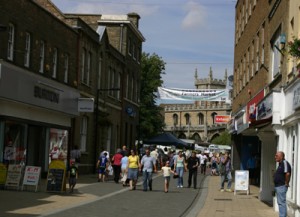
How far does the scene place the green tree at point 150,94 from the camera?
68750mm

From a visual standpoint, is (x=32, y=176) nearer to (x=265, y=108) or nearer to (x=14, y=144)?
(x=14, y=144)

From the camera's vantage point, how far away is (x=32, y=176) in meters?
20.8

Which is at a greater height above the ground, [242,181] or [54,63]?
[54,63]

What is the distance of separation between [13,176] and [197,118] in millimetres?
126870

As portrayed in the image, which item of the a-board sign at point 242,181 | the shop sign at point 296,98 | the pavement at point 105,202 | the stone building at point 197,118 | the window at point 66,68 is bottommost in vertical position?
the pavement at point 105,202

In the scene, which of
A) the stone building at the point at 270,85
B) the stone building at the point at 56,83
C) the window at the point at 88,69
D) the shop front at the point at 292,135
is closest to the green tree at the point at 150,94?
the stone building at the point at 56,83

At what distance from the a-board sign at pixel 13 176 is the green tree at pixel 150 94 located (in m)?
47.4

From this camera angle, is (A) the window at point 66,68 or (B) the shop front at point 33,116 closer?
(B) the shop front at point 33,116

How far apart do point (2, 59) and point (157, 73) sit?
48281mm

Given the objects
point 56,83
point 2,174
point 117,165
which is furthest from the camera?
point 56,83

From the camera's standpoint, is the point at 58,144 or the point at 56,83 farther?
the point at 58,144

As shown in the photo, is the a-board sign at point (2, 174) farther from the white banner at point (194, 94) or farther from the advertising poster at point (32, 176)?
the white banner at point (194, 94)

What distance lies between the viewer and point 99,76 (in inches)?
1532

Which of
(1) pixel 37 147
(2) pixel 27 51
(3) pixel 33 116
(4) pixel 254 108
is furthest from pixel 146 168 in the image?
(2) pixel 27 51
